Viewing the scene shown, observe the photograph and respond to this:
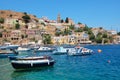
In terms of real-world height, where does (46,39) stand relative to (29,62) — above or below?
above

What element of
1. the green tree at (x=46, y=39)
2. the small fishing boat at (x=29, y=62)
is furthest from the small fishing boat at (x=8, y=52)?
the green tree at (x=46, y=39)

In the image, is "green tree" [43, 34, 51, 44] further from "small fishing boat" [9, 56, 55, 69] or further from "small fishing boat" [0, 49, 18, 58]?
"small fishing boat" [9, 56, 55, 69]

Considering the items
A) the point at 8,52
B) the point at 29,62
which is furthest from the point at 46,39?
the point at 29,62

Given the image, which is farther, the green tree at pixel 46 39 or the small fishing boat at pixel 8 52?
the green tree at pixel 46 39

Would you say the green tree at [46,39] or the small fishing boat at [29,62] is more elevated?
the green tree at [46,39]

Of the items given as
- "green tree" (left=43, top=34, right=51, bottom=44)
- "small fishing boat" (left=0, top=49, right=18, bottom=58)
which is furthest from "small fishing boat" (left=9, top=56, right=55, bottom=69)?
"green tree" (left=43, top=34, right=51, bottom=44)

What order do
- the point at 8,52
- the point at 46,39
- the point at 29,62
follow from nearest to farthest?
the point at 29,62 < the point at 8,52 < the point at 46,39

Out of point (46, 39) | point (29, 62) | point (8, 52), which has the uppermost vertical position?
point (46, 39)

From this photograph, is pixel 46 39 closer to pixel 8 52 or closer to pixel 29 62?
pixel 8 52

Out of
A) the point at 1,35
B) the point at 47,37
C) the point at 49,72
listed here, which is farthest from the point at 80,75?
the point at 47,37

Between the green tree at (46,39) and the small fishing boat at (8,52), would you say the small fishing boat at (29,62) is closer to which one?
the small fishing boat at (8,52)

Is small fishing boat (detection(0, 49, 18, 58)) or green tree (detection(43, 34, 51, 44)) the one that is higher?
green tree (detection(43, 34, 51, 44))

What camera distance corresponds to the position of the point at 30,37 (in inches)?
6703

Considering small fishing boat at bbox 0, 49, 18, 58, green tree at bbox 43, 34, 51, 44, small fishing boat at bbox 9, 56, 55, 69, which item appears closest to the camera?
small fishing boat at bbox 9, 56, 55, 69
